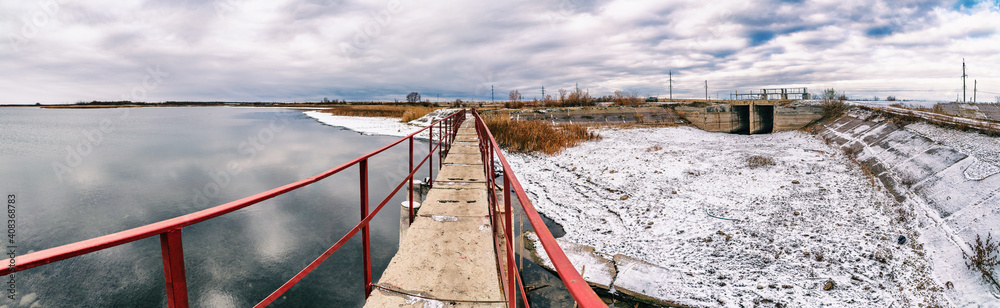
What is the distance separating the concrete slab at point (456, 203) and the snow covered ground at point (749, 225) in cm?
246

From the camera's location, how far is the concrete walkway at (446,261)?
106 inches

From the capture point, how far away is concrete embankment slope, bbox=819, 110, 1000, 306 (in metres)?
4.97

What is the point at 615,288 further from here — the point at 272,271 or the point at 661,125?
the point at 661,125

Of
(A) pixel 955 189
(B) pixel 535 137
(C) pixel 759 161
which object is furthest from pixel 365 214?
(B) pixel 535 137

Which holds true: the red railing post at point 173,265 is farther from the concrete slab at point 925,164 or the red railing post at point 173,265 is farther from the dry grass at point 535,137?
the dry grass at point 535,137

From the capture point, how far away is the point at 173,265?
1428 mm

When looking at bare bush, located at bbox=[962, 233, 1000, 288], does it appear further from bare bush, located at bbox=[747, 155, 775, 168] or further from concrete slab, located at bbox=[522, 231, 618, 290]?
bare bush, located at bbox=[747, 155, 775, 168]

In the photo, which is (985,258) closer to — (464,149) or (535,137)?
(464,149)

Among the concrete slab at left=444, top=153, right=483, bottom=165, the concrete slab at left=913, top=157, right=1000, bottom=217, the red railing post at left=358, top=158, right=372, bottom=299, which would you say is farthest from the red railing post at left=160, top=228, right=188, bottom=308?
the concrete slab at left=913, top=157, right=1000, bottom=217

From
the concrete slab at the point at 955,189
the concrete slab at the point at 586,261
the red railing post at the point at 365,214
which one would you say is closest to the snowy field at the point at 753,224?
the concrete slab at the point at 586,261

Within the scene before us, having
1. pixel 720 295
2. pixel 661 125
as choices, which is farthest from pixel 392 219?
pixel 661 125

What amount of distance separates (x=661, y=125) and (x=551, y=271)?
19.4 m

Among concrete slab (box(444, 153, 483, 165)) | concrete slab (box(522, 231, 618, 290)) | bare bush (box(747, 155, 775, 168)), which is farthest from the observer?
bare bush (box(747, 155, 775, 168))

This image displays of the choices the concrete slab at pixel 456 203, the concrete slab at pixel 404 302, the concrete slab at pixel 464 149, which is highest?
the concrete slab at pixel 464 149
